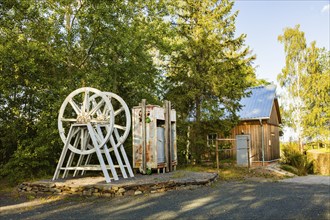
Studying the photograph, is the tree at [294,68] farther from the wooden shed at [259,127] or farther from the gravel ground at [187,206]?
the gravel ground at [187,206]

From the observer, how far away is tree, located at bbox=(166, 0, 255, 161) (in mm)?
16016

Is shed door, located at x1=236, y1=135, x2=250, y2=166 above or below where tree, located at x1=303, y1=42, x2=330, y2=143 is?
below

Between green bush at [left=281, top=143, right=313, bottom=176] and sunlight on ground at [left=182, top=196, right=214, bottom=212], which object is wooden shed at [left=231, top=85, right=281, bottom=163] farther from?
sunlight on ground at [left=182, top=196, right=214, bottom=212]

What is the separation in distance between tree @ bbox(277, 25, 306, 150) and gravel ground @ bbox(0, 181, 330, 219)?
851 inches

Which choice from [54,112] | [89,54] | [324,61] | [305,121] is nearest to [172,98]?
[89,54]

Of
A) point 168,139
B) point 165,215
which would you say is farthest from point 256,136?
point 165,215

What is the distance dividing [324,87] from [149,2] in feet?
62.1

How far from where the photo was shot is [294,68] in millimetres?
29875

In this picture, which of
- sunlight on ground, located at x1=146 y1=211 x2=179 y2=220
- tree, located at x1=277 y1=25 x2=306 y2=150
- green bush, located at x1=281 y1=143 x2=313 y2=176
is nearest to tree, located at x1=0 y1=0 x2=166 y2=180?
sunlight on ground, located at x1=146 y1=211 x2=179 y2=220

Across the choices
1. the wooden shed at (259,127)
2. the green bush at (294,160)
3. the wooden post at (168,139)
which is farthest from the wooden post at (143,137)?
the green bush at (294,160)

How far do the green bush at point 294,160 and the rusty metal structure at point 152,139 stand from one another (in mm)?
9428

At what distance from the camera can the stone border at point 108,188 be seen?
899 centimetres

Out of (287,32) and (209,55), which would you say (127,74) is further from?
(287,32)

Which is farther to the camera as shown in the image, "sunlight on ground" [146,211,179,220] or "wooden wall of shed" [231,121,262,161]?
"wooden wall of shed" [231,121,262,161]
